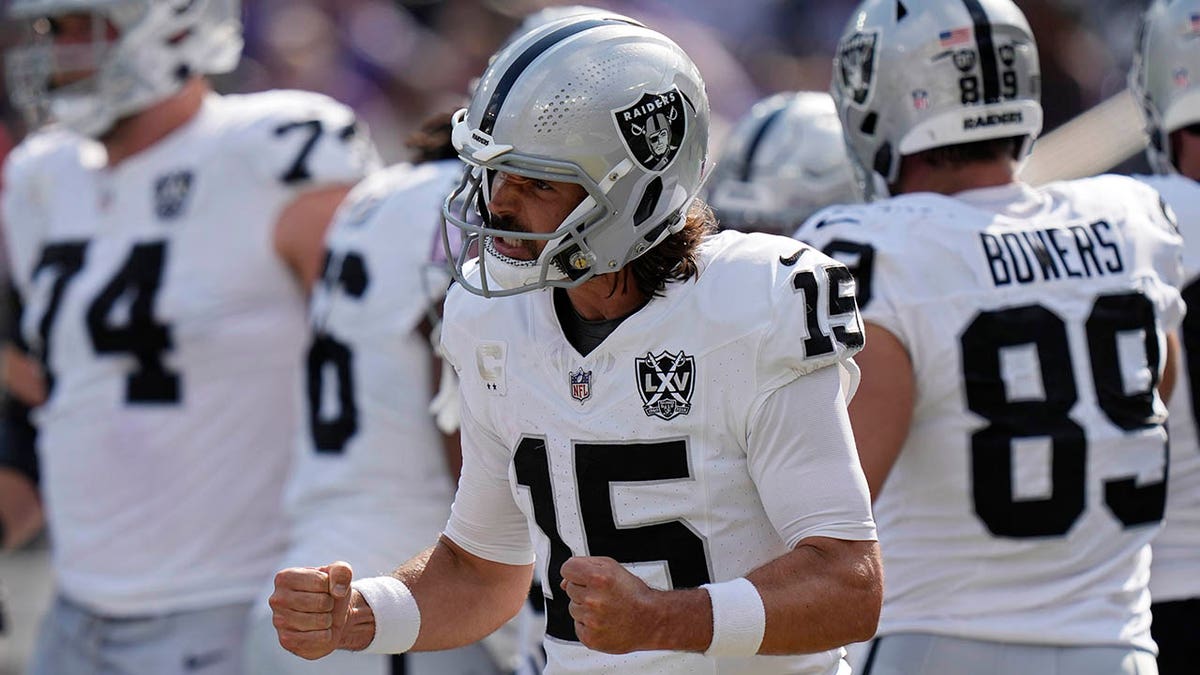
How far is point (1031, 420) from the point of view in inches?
120

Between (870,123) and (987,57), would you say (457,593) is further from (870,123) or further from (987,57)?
(987,57)

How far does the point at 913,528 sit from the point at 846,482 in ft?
2.67

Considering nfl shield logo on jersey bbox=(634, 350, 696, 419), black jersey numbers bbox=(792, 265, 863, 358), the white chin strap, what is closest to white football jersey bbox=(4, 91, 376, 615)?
the white chin strap

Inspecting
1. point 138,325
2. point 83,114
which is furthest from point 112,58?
point 138,325

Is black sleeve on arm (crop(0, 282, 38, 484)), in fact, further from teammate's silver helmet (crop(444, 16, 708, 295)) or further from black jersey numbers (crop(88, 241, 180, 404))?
teammate's silver helmet (crop(444, 16, 708, 295))

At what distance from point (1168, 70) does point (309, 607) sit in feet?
8.01

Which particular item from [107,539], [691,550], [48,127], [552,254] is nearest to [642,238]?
[552,254]

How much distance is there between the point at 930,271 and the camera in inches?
119

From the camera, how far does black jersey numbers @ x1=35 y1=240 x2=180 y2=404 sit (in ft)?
15.0

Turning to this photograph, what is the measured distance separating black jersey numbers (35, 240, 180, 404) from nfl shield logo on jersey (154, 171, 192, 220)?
0.10 metres

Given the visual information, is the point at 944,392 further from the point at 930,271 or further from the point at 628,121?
the point at 628,121

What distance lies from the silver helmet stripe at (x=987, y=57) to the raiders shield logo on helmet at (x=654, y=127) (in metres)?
0.94

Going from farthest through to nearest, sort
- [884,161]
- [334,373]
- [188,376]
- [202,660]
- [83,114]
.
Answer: [83,114]
[188,376]
[202,660]
[334,373]
[884,161]

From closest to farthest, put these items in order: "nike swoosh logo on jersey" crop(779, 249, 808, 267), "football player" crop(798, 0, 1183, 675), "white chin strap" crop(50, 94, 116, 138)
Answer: "nike swoosh logo on jersey" crop(779, 249, 808, 267) → "football player" crop(798, 0, 1183, 675) → "white chin strap" crop(50, 94, 116, 138)
